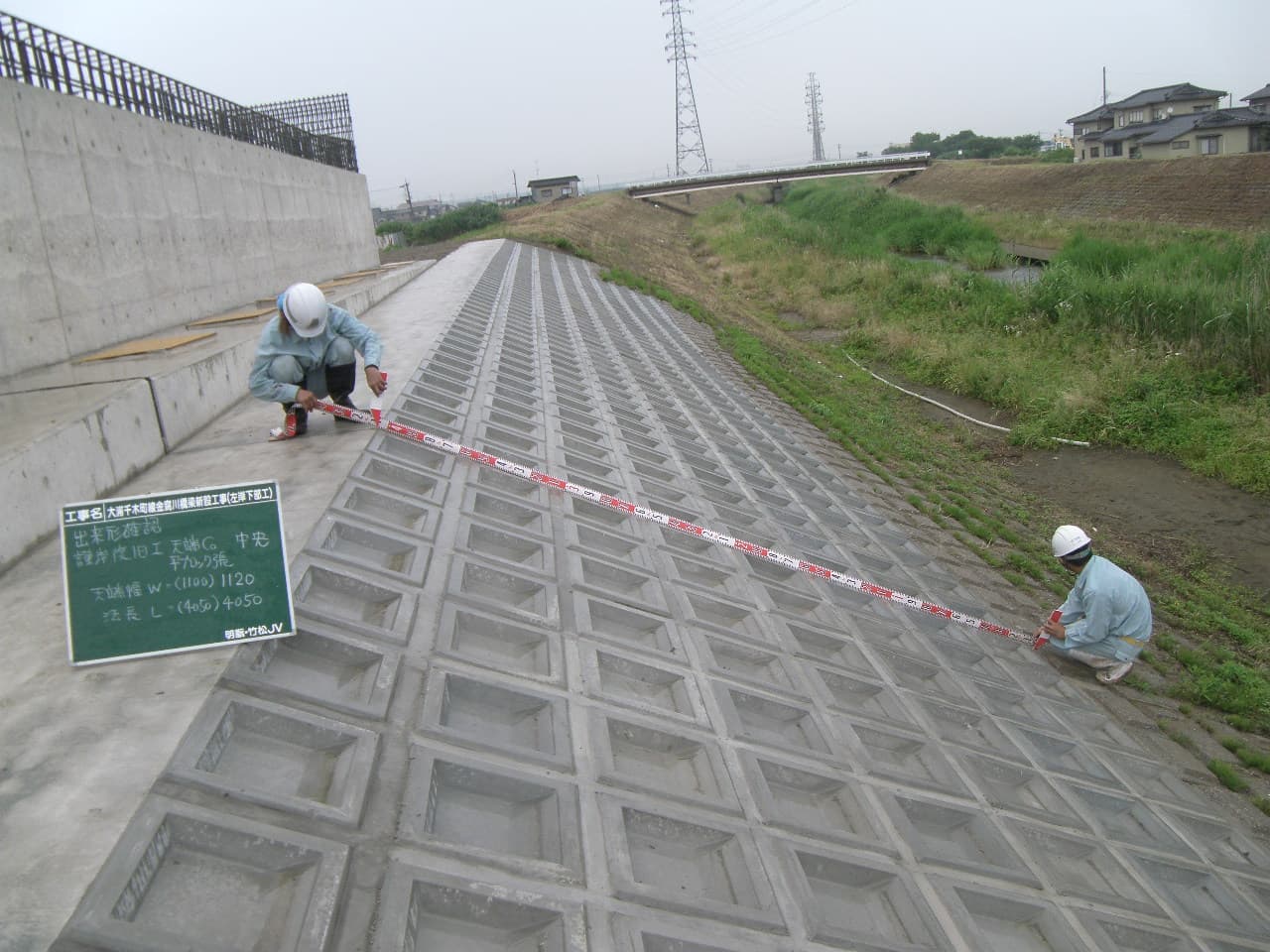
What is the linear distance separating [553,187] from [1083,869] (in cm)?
6583

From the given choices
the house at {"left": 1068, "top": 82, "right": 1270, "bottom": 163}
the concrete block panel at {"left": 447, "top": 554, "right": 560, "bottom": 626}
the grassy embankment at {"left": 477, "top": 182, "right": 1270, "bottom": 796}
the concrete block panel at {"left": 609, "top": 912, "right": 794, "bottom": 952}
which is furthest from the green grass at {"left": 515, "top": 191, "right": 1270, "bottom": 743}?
the house at {"left": 1068, "top": 82, "right": 1270, "bottom": 163}

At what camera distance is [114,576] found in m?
2.93

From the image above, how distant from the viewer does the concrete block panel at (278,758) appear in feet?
8.39

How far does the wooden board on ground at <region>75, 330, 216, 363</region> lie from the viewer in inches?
279

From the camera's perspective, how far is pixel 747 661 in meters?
4.61

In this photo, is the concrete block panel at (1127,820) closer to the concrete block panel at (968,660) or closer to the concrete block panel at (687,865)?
the concrete block panel at (968,660)

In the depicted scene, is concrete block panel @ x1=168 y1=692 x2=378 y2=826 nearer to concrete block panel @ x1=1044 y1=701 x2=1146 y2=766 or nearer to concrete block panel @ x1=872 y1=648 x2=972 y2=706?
concrete block panel @ x1=872 y1=648 x2=972 y2=706

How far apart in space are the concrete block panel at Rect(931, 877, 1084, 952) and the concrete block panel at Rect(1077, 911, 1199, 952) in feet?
0.47

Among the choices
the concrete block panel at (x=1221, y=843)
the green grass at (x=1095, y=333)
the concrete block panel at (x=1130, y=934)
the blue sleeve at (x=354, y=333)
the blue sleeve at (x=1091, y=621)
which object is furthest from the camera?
the green grass at (x=1095, y=333)

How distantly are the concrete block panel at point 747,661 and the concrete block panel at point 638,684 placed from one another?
30cm

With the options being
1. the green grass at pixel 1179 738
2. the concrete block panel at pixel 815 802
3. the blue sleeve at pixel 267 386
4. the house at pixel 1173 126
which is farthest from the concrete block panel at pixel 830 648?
the house at pixel 1173 126

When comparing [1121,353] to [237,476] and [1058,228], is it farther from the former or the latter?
[1058,228]

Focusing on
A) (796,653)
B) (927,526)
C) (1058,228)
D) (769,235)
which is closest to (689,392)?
(927,526)

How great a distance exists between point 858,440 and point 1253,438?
15.7 ft
